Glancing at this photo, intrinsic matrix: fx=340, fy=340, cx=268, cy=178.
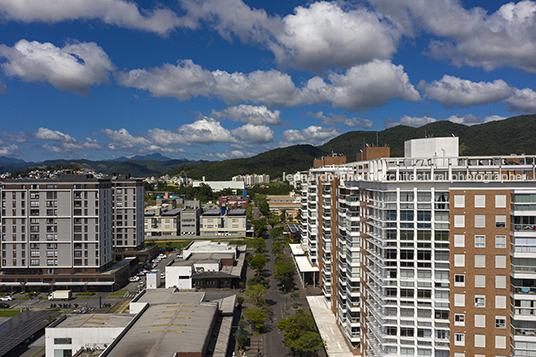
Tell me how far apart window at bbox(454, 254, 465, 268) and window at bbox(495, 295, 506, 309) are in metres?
2.94

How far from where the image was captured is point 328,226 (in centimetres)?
4847

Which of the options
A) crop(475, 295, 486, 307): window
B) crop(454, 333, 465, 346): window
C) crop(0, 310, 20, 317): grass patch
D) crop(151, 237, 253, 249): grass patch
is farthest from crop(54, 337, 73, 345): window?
crop(151, 237, 253, 249): grass patch

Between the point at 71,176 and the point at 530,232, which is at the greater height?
the point at 71,176

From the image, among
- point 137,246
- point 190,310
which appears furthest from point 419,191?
point 137,246

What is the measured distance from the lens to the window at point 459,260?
79.1ft

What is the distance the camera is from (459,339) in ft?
79.3

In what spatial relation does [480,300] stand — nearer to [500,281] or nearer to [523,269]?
[500,281]

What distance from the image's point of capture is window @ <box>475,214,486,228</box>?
2373 centimetres

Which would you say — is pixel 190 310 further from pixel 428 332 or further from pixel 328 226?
pixel 428 332

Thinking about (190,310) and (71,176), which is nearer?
(190,310)

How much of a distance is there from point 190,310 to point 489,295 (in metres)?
29.8

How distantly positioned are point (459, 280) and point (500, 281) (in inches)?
98.7

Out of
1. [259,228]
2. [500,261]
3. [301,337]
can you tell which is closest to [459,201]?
[500,261]

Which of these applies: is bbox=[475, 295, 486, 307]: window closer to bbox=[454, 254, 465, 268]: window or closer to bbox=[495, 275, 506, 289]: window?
bbox=[495, 275, 506, 289]: window
